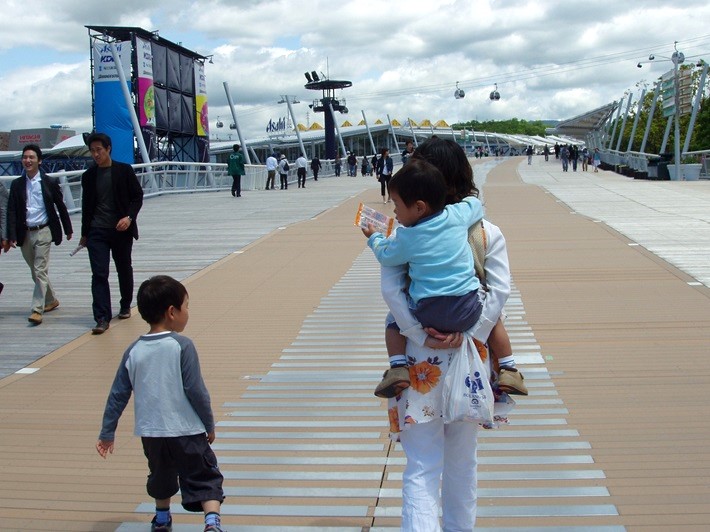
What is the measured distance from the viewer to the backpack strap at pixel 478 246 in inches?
134

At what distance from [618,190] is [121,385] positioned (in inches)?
1066

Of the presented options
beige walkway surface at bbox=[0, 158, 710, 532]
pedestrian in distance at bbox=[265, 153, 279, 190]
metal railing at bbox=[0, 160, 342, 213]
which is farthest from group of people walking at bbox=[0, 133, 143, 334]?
pedestrian in distance at bbox=[265, 153, 279, 190]

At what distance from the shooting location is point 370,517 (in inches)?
162

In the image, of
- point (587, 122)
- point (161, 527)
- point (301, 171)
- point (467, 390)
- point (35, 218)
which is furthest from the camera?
point (587, 122)

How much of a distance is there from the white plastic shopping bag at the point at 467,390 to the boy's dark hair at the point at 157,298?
1247 millimetres

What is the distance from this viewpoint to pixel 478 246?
3.42 m

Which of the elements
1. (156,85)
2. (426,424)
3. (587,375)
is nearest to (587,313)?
(587,375)

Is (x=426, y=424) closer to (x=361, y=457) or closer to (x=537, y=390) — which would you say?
(x=361, y=457)

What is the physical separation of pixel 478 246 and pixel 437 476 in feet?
2.98

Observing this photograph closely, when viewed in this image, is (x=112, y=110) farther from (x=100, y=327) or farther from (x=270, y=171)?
(x=100, y=327)

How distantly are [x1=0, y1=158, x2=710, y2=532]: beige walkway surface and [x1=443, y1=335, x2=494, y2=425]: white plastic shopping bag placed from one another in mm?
974

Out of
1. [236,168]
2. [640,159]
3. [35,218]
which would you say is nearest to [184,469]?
[35,218]

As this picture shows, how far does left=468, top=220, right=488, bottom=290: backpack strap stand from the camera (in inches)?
134

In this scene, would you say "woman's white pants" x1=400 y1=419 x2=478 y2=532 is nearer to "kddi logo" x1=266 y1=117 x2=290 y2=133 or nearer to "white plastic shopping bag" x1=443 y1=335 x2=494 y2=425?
"white plastic shopping bag" x1=443 y1=335 x2=494 y2=425
